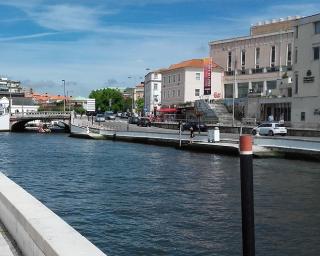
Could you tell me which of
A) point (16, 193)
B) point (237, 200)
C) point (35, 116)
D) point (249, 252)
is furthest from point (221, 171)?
point (35, 116)

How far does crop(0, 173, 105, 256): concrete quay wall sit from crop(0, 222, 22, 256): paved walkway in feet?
0.24

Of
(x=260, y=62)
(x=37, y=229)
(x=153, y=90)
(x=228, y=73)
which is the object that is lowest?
(x=37, y=229)

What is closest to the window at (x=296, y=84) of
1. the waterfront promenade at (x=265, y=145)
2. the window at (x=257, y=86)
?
the waterfront promenade at (x=265, y=145)

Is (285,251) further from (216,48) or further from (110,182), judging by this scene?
(216,48)

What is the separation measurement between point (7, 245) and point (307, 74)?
191ft

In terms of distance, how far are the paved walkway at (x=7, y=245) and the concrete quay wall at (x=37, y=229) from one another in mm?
74

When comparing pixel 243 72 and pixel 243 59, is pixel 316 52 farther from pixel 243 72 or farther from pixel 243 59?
pixel 243 59

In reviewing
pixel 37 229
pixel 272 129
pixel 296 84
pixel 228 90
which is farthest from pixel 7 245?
pixel 228 90

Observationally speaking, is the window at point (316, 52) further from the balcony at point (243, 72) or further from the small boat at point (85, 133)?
the balcony at point (243, 72)

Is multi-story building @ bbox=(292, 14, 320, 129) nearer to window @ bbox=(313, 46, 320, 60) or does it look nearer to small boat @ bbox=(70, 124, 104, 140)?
window @ bbox=(313, 46, 320, 60)

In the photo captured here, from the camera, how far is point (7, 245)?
6.90 meters

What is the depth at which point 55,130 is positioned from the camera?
11612 centimetres

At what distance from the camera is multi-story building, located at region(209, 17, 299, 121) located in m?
75.8

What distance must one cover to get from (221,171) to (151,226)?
53.9 feet
